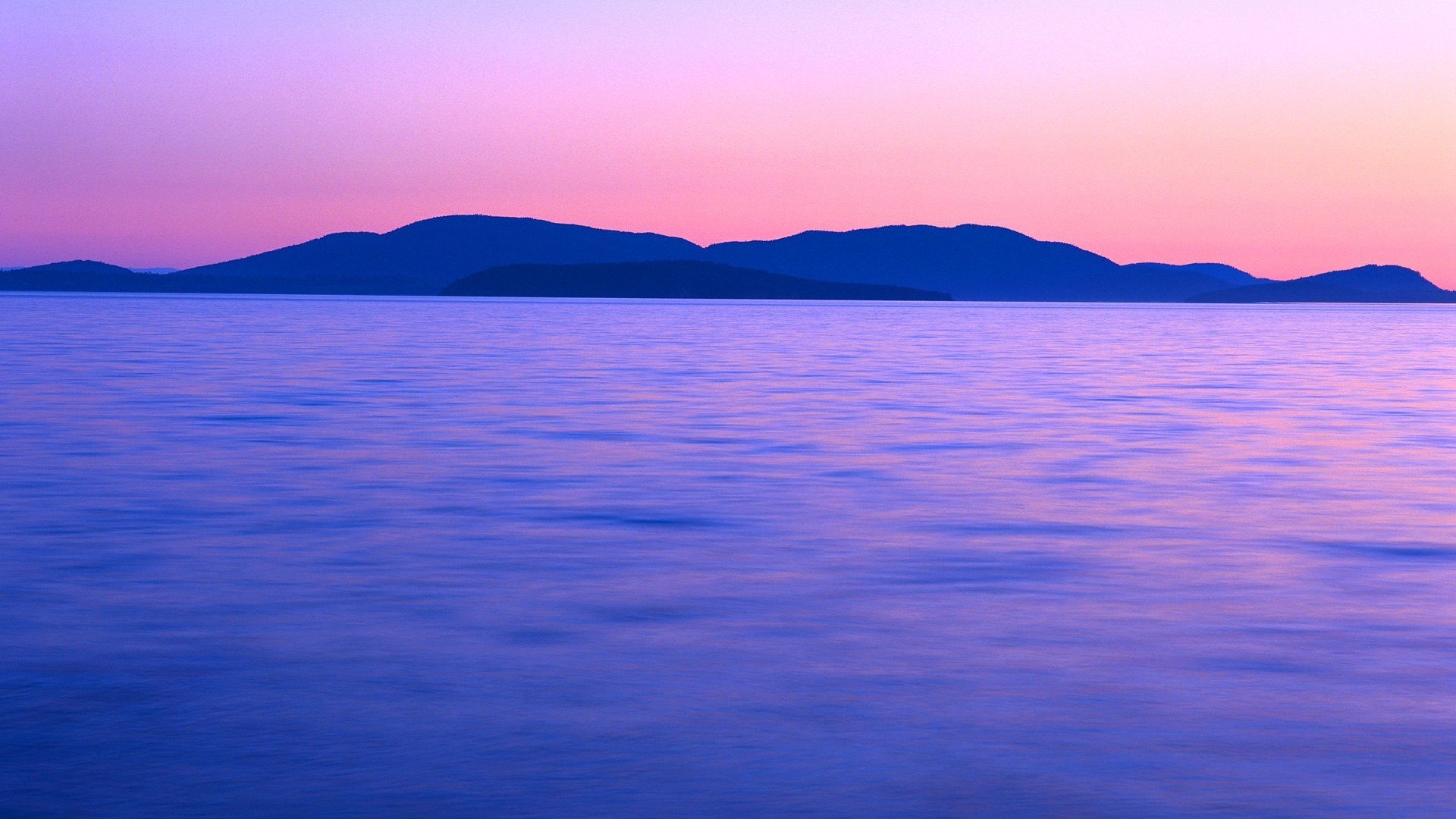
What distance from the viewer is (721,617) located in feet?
27.1

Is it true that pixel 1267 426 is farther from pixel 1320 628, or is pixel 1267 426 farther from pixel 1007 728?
pixel 1007 728

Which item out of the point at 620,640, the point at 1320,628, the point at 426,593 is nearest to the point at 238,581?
the point at 426,593

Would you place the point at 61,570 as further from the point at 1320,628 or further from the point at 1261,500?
the point at 1261,500

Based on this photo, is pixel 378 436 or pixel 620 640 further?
pixel 378 436

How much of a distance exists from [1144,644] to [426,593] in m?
3.84

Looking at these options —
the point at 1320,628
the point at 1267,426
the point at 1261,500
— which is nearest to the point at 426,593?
the point at 1320,628

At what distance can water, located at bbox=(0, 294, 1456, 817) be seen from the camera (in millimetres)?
5594

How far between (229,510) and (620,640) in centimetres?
534

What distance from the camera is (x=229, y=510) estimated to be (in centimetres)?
1190

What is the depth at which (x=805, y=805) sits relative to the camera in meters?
5.30

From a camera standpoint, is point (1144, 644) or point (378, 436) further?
point (378, 436)

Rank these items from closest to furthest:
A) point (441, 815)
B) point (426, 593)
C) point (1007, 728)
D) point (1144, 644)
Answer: point (441, 815) < point (1007, 728) < point (1144, 644) < point (426, 593)

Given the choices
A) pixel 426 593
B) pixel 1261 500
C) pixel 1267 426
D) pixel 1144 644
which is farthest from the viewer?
pixel 1267 426

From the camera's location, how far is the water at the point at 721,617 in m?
5.59
